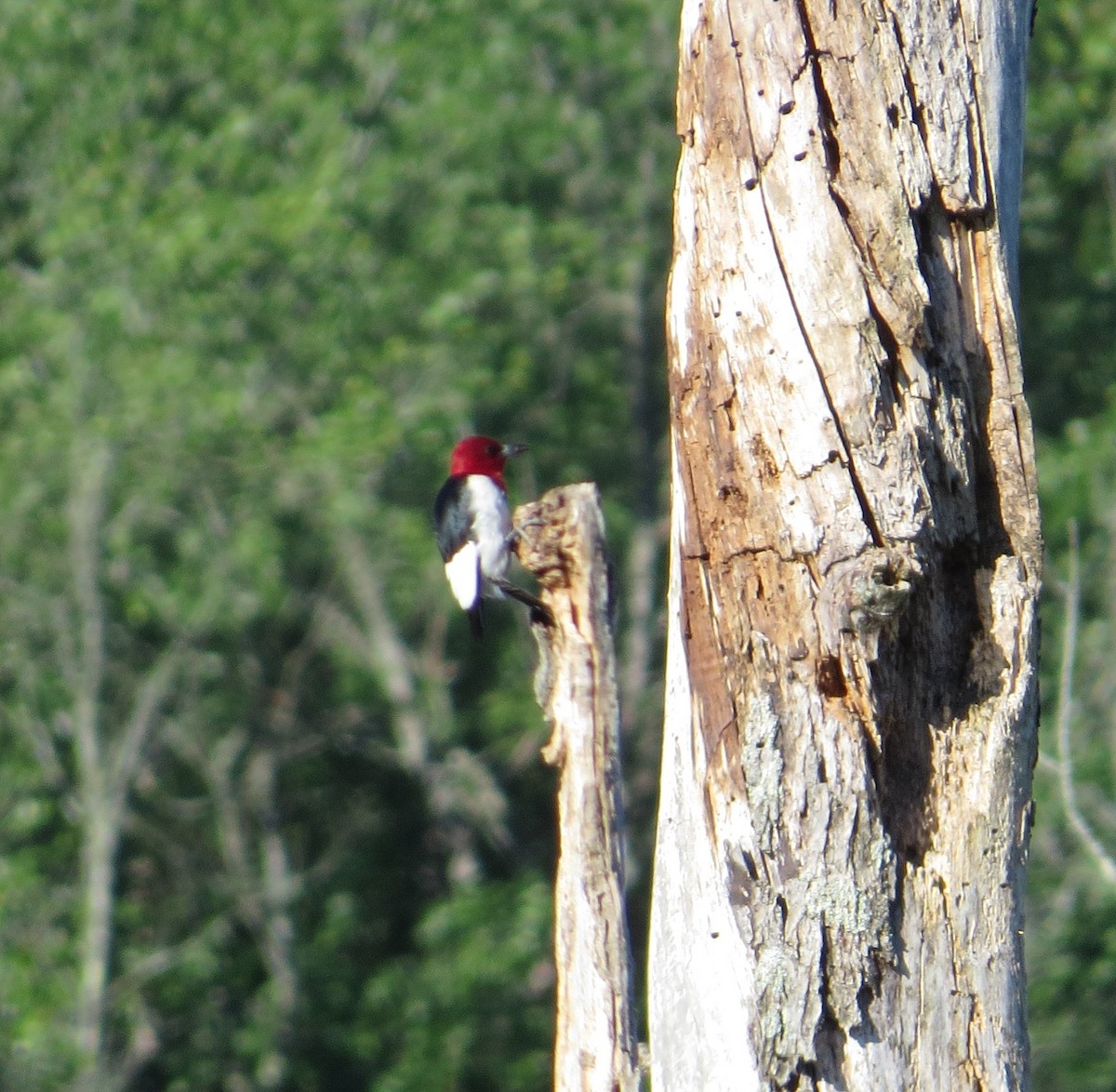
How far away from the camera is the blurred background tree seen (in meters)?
11.4

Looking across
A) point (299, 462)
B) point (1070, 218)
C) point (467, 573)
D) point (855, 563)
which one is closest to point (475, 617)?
point (467, 573)

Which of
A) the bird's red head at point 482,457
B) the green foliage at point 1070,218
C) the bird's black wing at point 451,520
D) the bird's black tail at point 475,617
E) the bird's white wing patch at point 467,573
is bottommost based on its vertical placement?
the bird's black tail at point 475,617

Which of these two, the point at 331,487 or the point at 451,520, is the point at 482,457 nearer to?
the point at 451,520

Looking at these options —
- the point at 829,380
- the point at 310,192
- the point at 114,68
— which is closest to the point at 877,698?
the point at 829,380

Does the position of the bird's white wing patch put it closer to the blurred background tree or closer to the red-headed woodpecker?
the red-headed woodpecker

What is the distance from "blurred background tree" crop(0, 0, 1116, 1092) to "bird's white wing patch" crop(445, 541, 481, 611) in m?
3.43

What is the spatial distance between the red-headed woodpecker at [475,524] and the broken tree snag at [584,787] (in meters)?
3.22

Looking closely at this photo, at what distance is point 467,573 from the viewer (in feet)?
25.1

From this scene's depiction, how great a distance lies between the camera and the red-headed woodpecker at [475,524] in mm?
7465

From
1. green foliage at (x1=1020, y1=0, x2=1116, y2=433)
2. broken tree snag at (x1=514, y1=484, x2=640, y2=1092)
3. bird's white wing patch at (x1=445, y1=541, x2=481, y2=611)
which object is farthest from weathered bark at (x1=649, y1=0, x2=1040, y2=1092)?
green foliage at (x1=1020, y1=0, x2=1116, y2=433)

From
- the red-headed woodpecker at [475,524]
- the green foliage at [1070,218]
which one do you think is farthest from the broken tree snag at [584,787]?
the green foliage at [1070,218]

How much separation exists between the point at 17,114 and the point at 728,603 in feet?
37.5

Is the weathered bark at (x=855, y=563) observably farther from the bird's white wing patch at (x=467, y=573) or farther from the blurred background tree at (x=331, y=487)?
the blurred background tree at (x=331, y=487)

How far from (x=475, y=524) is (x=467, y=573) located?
0.24 metres
